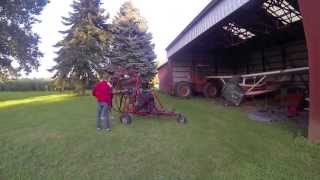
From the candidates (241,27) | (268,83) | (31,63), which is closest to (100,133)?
(268,83)

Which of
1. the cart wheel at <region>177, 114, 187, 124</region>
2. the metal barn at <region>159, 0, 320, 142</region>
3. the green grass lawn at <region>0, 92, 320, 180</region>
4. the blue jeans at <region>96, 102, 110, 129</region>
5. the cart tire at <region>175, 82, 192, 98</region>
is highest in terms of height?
the metal barn at <region>159, 0, 320, 142</region>

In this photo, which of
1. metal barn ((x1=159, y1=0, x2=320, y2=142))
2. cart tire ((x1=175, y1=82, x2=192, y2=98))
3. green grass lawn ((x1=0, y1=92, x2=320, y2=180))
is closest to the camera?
green grass lawn ((x1=0, y1=92, x2=320, y2=180))

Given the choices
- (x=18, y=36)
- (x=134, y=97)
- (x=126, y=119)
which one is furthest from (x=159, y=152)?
(x=18, y=36)

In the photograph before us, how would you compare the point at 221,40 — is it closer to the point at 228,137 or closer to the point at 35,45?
the point at 228,137

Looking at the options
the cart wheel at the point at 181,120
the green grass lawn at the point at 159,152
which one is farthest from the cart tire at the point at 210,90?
the cart wheel at the point at 181,120

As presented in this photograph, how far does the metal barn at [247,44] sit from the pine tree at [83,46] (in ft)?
20.8

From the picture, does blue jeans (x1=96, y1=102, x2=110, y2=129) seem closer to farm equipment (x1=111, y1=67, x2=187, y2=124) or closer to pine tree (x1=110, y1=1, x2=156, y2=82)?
farm equipment (x1=111, y1=67, x2=187, y2=124)

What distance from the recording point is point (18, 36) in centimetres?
2647

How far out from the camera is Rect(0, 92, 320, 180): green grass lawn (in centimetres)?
574

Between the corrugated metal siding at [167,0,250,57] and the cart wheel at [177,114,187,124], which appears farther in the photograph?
the cart wheel at [177,114,187,124]

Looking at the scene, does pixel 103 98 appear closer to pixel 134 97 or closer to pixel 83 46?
pixel 134 97

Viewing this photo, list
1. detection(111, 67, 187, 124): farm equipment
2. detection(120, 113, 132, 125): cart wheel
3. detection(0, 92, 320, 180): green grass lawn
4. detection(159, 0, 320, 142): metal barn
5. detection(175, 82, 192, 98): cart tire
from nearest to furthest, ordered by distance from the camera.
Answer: detection(0, 92, 320, 180): green grass lawn
detection(159, 0, 320, 142): metal barn
detection(120, 113, 132, 125): cart wheel
detection(111, 67, 187, 124): farm equipment
detection(175, 82, 192, 98): cart tire

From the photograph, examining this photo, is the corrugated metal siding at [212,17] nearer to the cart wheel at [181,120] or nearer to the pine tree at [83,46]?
the cart wheel at [181,120]

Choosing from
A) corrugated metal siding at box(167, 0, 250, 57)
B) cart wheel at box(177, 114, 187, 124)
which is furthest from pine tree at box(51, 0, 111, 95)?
cart wheel at box(177, 114, 187, 124)
